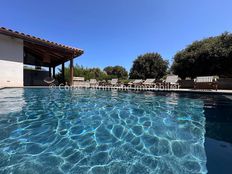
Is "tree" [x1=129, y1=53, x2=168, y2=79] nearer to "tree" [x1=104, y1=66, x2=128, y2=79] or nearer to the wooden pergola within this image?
the wooden pergola

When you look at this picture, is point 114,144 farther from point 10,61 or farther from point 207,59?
point 207,59

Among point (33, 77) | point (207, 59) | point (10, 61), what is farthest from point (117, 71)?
point (10, 61)

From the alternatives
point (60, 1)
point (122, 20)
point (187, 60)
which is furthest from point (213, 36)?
point (60, 1)

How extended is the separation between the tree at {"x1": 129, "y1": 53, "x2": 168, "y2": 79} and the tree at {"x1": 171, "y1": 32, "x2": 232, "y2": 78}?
25.7ft

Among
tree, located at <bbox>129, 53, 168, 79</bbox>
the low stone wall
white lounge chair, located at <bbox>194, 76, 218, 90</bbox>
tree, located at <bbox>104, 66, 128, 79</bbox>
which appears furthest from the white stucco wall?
tree, located at <bbox>104, 66, 128, 79</bbox>

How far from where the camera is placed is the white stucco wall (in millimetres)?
9328

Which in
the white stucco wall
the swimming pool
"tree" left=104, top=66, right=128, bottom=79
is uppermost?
"tree" left=104, top=66, right=128, bottom=79

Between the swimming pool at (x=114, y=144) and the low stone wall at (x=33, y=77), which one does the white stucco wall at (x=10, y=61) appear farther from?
the swimming pool at (x=114, y=144)

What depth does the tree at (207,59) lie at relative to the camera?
14178 millimetres

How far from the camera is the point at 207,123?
3492mm

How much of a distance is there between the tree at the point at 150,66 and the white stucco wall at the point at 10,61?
1930 centimetres

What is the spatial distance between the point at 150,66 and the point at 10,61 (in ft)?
69.5

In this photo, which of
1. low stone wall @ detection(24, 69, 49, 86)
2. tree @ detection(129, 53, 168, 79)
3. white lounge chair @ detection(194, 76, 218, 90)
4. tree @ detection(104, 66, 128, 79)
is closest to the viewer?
white lounge chair @ detection(194, 76, 218, 90)

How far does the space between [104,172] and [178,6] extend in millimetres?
11740
